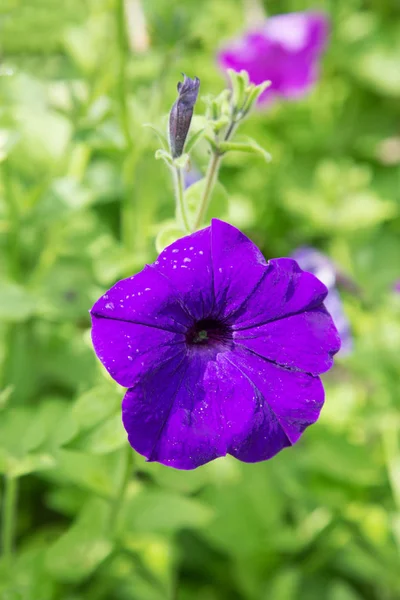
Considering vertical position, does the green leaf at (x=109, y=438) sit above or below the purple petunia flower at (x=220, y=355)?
below

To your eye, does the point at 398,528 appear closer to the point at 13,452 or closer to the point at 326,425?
the point at 326,425

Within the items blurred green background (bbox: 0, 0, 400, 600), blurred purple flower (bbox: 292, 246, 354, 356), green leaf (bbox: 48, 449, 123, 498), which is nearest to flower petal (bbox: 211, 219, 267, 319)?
blurred green background (bbox: 0, 0, 400, 600)

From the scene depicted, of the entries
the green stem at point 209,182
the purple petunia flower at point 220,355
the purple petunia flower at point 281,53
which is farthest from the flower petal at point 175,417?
the purple petunia flower at point 281,53

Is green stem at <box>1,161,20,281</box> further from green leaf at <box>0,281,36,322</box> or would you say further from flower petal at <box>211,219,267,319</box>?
flower petal at <box>211,219,267,319</box>

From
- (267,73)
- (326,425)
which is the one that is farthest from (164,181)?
(326,425)

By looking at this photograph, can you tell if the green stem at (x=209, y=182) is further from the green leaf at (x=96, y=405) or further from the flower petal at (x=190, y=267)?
the green leaf at (x=96, y=405)

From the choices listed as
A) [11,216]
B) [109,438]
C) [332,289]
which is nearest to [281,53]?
[332,289]
